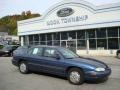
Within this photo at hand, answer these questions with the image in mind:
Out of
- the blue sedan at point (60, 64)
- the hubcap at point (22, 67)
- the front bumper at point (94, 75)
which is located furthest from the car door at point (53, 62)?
the hubcap at point (22, 67)

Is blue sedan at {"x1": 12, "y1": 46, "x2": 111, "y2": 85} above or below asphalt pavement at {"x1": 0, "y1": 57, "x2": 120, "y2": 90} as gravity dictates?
above

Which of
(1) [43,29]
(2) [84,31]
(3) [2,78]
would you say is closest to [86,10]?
(2) [84,31]

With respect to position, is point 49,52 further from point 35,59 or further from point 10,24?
point 10,24

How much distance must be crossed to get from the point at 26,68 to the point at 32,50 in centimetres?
96

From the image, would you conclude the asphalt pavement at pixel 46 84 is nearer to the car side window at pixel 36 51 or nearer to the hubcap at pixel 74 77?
the hubcap at pixel 74 77

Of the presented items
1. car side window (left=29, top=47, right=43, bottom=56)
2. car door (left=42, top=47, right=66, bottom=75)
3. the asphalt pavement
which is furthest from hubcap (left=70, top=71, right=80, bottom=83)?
car side window (left=29, top=47, right=43, bottom=56)

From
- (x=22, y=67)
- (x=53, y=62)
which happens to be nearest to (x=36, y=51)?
(x=22, y=67)

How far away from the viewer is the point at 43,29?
40.3 m

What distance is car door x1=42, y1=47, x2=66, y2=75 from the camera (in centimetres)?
1121

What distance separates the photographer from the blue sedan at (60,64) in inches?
410

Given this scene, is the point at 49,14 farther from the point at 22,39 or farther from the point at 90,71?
the point at 90,71

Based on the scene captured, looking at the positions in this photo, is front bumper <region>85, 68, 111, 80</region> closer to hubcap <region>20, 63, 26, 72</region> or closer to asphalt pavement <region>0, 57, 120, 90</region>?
asphalt pavement <region>0, 57, 120, 90</region>

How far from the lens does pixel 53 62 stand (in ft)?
37.8

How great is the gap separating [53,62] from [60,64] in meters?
0.44
